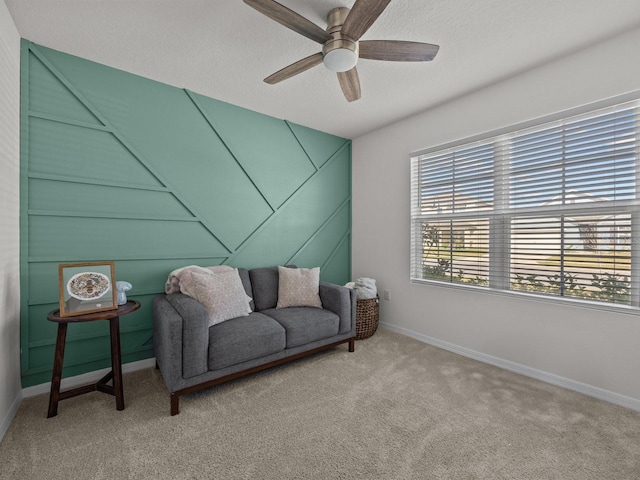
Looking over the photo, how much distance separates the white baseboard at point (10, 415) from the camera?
167cm

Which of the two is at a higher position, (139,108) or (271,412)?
(139,108)

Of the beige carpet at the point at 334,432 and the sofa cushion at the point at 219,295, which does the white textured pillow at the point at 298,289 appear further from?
the beige carpet at the point at 334,432

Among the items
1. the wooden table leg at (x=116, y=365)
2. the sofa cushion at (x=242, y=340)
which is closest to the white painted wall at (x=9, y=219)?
the wooden table leg at (x=116, y=365)

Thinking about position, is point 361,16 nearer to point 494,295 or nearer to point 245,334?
point 245,334

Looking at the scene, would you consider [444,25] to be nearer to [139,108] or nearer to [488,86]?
[488,86]

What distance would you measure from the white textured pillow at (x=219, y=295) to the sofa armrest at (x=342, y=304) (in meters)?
0.81

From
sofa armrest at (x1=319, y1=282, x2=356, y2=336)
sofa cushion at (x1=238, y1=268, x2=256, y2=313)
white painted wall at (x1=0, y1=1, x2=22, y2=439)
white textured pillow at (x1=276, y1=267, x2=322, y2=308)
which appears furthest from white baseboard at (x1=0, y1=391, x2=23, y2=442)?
sofa armrest at (x1=319, y1=282, x2=356, y2=336)

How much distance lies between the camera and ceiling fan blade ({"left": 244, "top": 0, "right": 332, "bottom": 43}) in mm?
1458

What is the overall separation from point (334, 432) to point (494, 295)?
191cm

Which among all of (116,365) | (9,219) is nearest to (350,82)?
(9,219)

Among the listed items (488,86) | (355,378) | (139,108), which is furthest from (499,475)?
(139,108)

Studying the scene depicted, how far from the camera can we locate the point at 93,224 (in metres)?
2.33

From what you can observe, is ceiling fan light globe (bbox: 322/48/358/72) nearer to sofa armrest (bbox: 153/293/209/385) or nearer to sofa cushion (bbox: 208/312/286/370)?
sofa armrest (bbox: 153/293/209/385)

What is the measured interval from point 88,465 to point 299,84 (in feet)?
9.77
